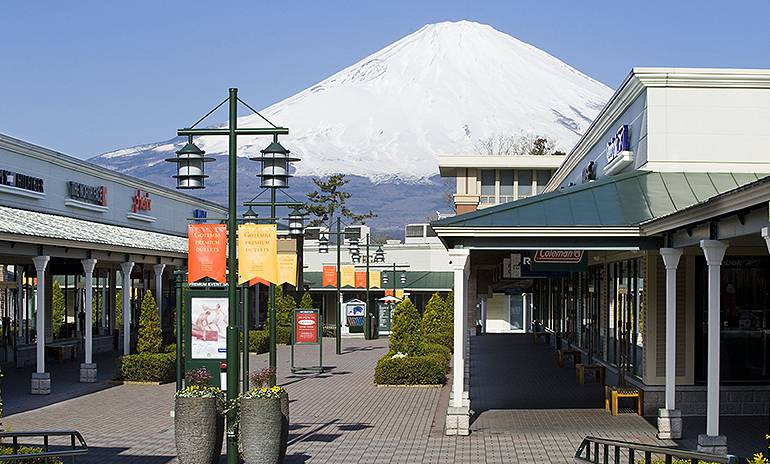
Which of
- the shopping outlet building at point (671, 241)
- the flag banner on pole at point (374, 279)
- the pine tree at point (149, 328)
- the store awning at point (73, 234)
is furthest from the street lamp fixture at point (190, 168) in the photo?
the flag banner on pole at point (374, 279)

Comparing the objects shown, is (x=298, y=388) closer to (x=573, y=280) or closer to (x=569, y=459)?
(x=573, y=280)

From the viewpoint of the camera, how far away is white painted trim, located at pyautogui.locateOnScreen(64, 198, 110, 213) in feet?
127

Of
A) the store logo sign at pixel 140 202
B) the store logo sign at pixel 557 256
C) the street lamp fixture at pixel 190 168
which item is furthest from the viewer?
the store logo sign at pixel 140 202

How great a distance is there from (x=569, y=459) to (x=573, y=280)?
2025 cm

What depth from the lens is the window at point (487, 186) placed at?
74.9 metres

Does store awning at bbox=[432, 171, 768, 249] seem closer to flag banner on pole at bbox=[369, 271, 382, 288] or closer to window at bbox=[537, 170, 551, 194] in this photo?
flag banner on pole at bbox=[369, 271, 382, 288]

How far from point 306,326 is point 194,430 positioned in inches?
751

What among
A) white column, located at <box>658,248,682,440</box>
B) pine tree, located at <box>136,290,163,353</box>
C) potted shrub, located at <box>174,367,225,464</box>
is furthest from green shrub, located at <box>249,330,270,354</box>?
potted shrub, located at <box>174,367,225,464</box>

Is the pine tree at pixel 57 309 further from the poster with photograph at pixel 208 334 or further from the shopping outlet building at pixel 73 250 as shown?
the poster with photograph at pixel 208 334

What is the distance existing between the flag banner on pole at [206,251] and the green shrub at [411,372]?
330 inches

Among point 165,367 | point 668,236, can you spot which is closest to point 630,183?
point 668,236

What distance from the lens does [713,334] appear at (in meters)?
16.5

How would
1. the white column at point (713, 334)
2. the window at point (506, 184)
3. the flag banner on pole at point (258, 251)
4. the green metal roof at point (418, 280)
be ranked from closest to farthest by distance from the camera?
the white column at point (713, 334)
the flag banner on pole at point (258, 251)
the green metal roof at point (418, 280)
the window at point (506, 184)

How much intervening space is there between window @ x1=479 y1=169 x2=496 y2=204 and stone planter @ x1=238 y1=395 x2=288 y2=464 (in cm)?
5972
